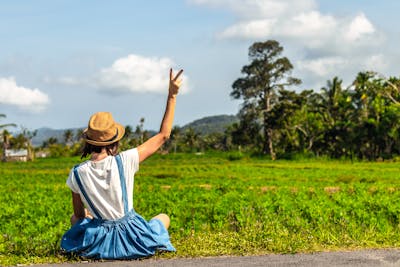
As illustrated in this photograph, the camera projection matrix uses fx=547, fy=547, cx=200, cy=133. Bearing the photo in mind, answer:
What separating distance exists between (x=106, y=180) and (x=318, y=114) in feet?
148

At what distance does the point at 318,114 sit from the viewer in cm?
4844

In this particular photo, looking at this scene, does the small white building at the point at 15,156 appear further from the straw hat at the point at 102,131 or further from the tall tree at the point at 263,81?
the straw hat at the point at 102,131

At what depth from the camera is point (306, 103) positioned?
48.5 metres

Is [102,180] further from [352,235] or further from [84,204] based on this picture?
[352,235]

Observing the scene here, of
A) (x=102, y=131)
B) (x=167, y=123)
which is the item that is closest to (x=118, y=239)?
(x=102, y=131)

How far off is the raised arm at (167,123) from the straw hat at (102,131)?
0.80 feet

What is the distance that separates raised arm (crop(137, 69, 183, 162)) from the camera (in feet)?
15.4

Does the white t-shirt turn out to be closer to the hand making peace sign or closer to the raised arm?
the raised arm

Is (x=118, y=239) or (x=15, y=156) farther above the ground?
(x=118, y=239)

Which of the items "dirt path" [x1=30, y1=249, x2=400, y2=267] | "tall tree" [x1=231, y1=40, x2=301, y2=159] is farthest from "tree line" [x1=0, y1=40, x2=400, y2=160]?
"dirt path" [x1=30, y1=249, x2=400, y2=267]

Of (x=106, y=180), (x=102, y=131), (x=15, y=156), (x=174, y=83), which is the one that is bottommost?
(x=15, y=156)

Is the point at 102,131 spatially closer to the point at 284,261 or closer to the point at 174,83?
the point at 174,83

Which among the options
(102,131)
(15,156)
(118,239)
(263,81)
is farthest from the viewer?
(15,156)

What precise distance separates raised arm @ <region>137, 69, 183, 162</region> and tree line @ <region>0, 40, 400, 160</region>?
39580mm
